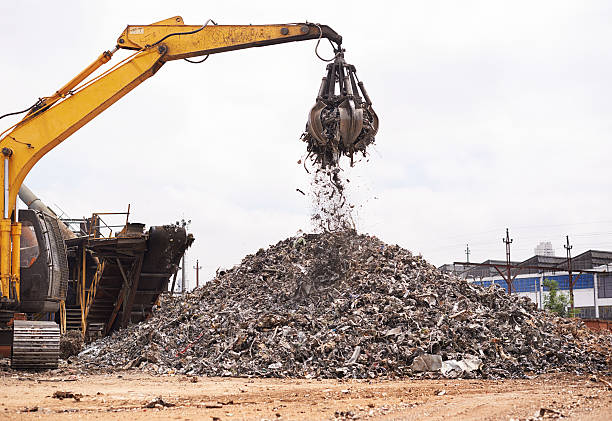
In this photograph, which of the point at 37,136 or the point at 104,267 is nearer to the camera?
the point at 37,136

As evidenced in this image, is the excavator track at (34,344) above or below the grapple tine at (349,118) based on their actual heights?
below

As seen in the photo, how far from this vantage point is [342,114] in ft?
38.1

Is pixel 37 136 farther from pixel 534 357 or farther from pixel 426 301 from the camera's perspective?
pixel 534 357

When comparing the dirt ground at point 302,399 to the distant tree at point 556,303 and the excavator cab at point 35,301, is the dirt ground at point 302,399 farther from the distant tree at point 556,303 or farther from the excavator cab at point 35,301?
the distant tree at point 556,303

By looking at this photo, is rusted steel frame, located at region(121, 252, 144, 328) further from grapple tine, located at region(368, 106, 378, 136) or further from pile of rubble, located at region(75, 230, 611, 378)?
grapple tine, located at region(368, 106, 378, 136)

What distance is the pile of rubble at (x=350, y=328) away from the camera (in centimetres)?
1127

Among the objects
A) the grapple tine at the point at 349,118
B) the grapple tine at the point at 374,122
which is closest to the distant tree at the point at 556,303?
the grapple tine at the point at 374,122

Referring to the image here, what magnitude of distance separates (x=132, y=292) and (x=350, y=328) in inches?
252

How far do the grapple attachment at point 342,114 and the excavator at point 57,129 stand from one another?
0.02m

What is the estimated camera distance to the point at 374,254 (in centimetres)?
1565

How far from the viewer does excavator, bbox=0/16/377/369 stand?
1076 centimetres

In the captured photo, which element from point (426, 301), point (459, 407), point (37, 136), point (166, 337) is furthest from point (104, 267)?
point (459, 407)

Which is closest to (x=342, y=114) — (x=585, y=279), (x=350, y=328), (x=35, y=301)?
(x=350, y=328)

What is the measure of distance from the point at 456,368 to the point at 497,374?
0.68 m
